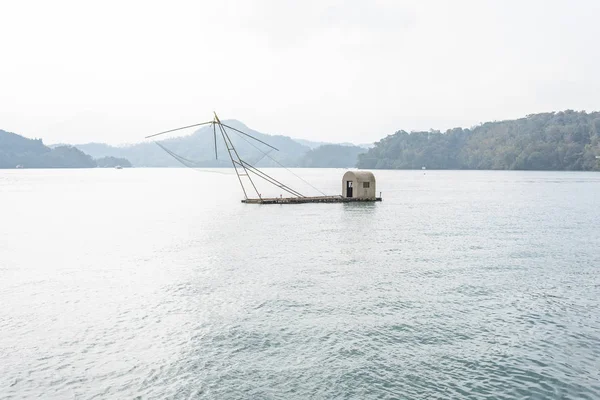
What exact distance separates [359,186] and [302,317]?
2173 inches

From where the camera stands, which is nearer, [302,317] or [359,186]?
[302,317]

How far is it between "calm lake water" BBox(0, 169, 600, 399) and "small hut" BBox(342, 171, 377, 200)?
32.9 metres

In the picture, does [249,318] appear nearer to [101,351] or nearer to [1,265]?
[101,351]

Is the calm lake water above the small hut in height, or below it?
A: below

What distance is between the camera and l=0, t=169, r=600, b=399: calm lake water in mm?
13359

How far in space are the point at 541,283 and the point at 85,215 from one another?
5651cm

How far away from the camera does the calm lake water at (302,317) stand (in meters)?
13.4

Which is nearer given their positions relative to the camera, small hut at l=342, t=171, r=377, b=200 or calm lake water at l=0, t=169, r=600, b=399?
calm lake water at l=0, t=169, r=600, b=399

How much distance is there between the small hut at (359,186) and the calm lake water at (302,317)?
3289cm

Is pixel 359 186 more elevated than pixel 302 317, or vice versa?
pixel 359 186

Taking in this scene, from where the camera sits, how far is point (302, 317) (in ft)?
61.4

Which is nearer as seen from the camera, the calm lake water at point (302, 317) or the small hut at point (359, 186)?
the calm lake water at point (302, 317)

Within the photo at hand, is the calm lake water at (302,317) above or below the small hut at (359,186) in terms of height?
below

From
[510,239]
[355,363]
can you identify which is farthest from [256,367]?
[510,239]
